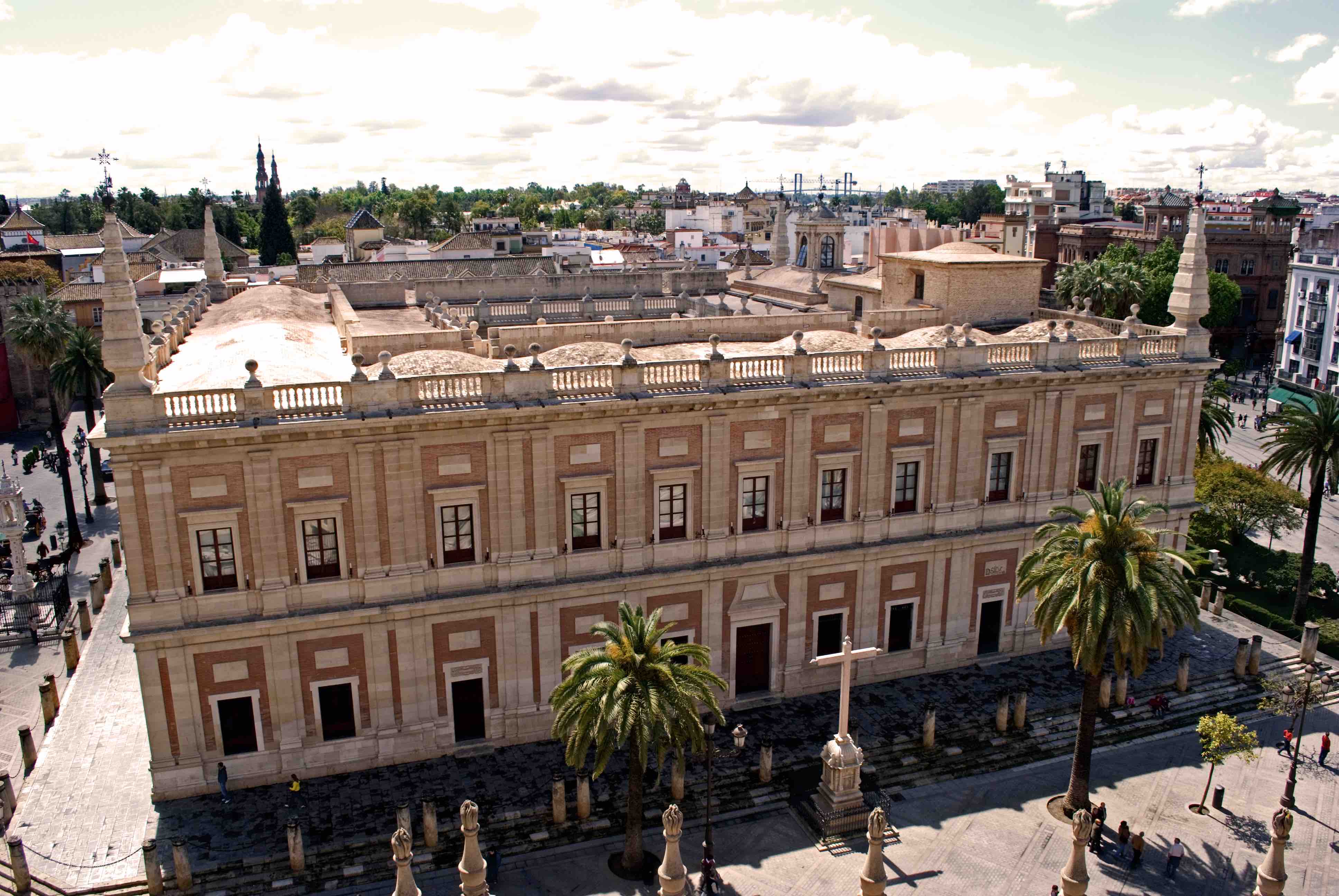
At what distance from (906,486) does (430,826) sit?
58.2 feet

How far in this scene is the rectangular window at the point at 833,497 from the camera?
32.2 m

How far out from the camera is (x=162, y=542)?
85.5 ft

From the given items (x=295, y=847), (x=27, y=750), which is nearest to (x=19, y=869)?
(x=295, y=847)

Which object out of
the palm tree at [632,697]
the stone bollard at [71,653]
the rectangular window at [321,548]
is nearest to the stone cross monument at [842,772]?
the palm tree at [632,697]

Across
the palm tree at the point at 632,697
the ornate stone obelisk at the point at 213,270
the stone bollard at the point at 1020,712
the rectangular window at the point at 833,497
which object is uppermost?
the ornate stone obelisk at the point at 213,270

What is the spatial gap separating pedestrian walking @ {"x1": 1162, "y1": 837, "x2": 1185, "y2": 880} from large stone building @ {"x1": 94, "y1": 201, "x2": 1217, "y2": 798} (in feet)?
34.4

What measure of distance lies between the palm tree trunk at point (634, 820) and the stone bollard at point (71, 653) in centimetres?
2211

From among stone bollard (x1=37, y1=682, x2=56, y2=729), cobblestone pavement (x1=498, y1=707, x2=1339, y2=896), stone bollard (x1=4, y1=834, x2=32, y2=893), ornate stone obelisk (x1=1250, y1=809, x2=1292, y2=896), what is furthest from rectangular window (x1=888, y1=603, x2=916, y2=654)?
stone bollard (x1=37, y1=682, x2=56, y2=729)

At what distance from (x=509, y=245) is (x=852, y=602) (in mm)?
81741

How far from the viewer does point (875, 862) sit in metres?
23.0

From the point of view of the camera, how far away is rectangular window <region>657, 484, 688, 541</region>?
100 ft

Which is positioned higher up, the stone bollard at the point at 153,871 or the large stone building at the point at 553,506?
the large stone building at the point at 553,506

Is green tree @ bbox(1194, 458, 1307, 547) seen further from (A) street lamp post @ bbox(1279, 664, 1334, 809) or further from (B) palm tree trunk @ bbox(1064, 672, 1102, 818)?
(B) palm tree trunk @ bbox(1064, 672, 1102, 818)

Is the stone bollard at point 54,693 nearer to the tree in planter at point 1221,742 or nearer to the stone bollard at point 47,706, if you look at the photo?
the stone bollard at point 47,706
